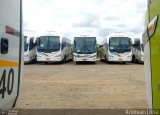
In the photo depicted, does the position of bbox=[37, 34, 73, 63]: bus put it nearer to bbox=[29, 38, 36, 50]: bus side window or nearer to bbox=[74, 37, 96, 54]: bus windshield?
bbox=[29, 38, 36, 50]: bus side window

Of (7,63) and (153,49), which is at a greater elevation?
(153,49)

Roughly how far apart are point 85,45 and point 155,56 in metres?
28.1

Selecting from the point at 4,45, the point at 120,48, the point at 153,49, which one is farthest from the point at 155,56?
the point at 120,48

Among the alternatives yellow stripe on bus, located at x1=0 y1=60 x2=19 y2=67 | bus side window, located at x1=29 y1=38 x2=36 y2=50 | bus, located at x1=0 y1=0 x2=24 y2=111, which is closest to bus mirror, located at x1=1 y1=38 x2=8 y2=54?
bus, located at x1=0 y1=0 x2=24 y2=111

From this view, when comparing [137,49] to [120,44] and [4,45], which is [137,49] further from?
[4,45]

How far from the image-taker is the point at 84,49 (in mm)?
31891

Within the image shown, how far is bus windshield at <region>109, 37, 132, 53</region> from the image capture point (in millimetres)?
32019

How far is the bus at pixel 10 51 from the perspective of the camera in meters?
3.88

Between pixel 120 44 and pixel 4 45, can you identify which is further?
pixel 120 44

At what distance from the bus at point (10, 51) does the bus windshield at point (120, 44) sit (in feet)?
90.8

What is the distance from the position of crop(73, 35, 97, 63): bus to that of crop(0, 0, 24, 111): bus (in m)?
26.8

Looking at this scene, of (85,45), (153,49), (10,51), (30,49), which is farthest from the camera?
(30,49)

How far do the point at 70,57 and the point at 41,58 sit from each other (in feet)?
27.5

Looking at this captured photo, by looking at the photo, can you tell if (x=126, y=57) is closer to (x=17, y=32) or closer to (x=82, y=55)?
(x=82, y=55)
